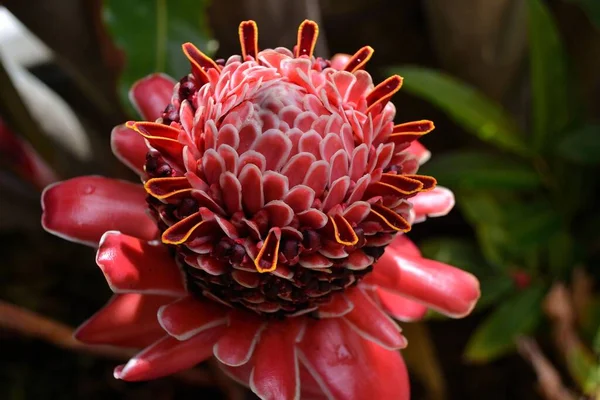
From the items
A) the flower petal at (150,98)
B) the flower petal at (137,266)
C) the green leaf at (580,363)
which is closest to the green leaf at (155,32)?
the flower petal at (150,98)

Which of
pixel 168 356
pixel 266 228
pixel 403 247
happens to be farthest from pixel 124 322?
pixel 403 247

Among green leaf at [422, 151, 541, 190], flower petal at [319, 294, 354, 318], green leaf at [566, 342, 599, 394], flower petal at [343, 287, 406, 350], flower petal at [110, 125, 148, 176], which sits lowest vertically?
green leaf at [566, 342, 599, 394]

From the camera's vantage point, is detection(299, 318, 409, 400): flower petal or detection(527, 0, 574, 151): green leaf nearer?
detection(299, 318, 409, 400): flower petal

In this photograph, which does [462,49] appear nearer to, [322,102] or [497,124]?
[497,124]

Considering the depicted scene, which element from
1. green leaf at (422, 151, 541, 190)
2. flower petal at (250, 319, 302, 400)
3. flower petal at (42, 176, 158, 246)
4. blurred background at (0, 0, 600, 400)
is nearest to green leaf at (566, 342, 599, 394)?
blurred background at (0, 0, 600, 400)

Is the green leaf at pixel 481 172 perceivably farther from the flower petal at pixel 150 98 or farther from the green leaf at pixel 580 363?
the flower petal at pixel 150 98

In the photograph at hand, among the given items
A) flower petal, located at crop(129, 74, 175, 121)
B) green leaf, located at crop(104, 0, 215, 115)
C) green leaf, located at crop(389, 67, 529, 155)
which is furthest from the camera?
green leaf, located at crop(389, 67, 529, 155)

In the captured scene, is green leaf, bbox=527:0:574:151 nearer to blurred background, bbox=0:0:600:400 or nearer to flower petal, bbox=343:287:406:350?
blurred background, bbox=0:0:600:400
